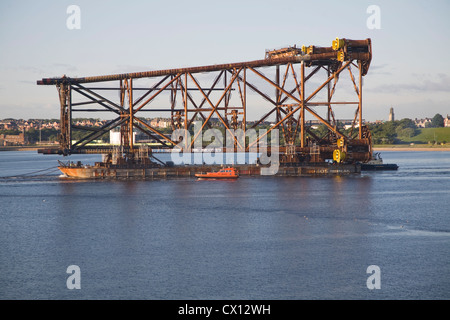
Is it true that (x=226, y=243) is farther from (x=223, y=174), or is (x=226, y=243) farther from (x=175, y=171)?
(x=175, y=171)

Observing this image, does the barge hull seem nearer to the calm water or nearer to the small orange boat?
the small orange boat

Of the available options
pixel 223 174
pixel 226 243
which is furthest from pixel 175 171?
pixel 226 243

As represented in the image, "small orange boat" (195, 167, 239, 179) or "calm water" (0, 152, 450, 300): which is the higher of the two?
"small orange boat" (195, 167, 239, 179)

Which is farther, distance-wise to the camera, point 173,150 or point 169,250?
point 173,150

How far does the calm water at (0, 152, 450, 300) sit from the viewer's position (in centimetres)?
3428

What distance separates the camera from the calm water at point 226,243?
112 ft

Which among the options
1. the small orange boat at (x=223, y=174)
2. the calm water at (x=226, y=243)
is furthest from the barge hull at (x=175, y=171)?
the calm water at (x=226, y=243)

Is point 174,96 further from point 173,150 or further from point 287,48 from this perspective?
point 287,48

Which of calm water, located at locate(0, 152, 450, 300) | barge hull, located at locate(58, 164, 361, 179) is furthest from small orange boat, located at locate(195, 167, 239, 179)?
calm water, located at locate(0, 152, 450, 300)

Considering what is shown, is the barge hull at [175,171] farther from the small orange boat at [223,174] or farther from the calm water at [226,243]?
the calm water at [226,243]

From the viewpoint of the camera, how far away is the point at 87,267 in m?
38.7

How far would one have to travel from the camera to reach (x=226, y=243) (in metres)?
45.7
